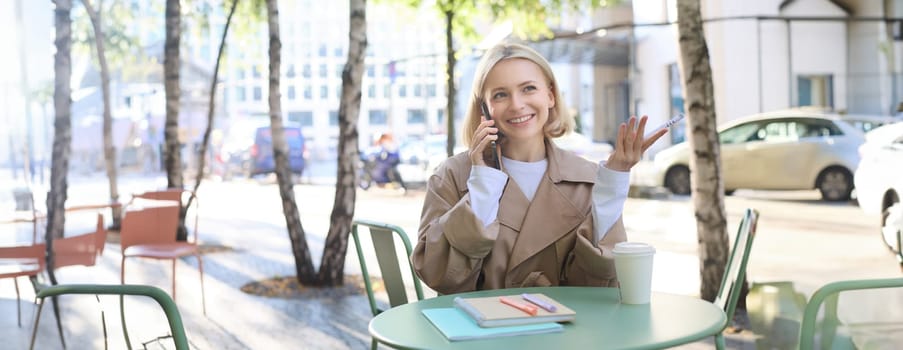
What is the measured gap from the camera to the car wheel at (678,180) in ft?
53.7

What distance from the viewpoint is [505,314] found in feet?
7.25

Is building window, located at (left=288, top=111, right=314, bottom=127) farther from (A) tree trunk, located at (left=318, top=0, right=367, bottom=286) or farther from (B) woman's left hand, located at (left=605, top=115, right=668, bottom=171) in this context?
(B) woman's left hand, located at (left=605, top=115, right=668, bottom=171)

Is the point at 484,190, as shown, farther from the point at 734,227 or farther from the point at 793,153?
the point at 793,153

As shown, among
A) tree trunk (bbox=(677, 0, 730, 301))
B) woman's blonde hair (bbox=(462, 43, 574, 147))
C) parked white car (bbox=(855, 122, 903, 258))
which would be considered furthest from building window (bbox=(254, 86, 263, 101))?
woman's blonde hair (bbox=(462, 43, 574, 147))

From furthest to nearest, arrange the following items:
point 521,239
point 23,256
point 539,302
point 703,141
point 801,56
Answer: point 801,56 < point 703,141 < point 23,256 < point 521,239 < point 539,302

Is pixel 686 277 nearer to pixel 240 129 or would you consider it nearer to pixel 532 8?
pixel 532 8

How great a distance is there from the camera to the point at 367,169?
809 inches

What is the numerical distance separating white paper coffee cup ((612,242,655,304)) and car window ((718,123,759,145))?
1370 centimetres

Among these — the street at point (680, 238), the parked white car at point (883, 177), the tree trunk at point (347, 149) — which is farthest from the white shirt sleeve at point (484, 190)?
the parked white car at point (883, 177)

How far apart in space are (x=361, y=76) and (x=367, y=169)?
13291 millimetres

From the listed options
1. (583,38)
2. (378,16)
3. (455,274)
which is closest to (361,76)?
(455,274)

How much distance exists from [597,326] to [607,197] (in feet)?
1.66

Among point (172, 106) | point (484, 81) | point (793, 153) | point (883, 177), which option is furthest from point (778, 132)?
point (484, 81)

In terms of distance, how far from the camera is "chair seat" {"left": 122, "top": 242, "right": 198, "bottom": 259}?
6221mm
